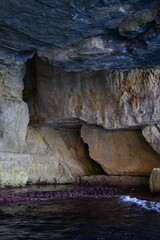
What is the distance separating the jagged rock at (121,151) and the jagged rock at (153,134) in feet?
4.99

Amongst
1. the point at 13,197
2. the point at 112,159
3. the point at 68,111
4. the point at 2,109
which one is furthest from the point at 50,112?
the point at 13,197

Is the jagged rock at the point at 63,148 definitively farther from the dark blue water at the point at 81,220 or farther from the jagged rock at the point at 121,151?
the dark blue water at the point at 81,220

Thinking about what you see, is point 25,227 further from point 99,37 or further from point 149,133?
point 149,133

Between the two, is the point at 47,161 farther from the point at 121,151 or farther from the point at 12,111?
the point at 121,151

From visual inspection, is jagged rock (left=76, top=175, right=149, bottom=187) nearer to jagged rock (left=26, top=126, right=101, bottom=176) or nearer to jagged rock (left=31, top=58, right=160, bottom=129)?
jagged rock (left=26, top=126, right=101, bottom=176)

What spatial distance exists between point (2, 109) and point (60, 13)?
1088cm

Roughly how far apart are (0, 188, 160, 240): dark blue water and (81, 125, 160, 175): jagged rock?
6.92 metres

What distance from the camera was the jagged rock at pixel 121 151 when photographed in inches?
785

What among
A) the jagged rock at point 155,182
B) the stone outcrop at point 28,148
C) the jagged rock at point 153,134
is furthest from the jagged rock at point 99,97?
the jagged rock at point 155,182

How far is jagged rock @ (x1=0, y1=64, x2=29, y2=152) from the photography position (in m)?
18.2

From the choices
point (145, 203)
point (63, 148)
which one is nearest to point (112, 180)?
point (63, 148)

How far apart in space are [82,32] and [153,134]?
10.0 metres

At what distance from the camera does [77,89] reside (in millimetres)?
19234

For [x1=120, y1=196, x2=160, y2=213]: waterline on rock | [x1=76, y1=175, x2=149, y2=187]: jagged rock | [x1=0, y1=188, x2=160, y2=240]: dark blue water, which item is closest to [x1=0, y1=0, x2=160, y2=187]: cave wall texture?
[x1=76, y1=175, x2=149, y2=187]: jagged rock
